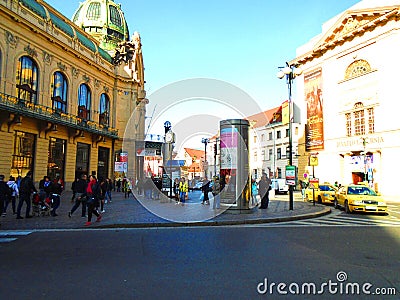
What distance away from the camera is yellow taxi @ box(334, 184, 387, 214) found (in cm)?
1572

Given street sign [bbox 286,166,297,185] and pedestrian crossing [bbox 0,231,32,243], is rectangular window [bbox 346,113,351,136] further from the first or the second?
pedestrian crossing [bbox 0,231,32,243]

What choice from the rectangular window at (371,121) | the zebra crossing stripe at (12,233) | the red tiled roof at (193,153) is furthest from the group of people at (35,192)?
the rectangular window at (371,121)

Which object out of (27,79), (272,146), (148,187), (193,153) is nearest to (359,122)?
(193,153)

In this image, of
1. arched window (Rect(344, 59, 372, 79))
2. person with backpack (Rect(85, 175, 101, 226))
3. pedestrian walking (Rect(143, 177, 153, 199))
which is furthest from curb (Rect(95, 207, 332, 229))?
arched window (Rect(344, 59, 372, 79))

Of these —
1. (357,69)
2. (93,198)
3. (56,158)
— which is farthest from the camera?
(357,69)

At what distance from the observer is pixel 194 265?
20.0 ft

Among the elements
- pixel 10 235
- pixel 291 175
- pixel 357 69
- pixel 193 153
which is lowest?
pixel 10 235

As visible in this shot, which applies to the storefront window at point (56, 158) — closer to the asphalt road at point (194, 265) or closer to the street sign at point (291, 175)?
the asphalt road at point (194, 265)

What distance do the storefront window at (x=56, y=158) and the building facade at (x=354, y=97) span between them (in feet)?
79.7

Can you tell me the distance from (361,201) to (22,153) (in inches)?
987

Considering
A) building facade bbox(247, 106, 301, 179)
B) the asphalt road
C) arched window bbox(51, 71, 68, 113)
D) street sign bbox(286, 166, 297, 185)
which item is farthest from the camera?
building facade bbox(247, 106, 301, 179)

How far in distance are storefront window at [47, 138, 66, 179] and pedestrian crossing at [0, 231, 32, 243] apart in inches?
799

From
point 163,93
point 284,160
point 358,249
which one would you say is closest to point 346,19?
point 284,160

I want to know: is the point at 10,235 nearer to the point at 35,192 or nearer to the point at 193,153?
the point at 35,192
